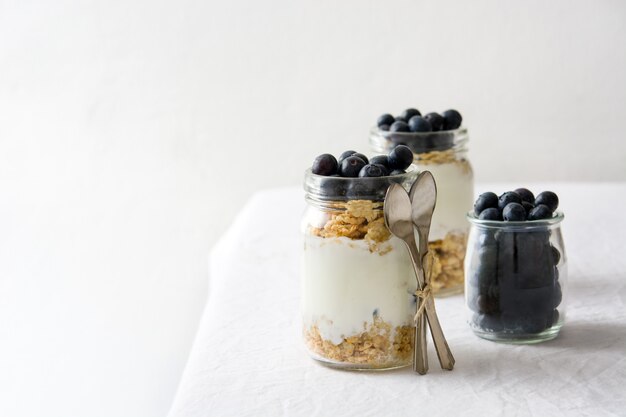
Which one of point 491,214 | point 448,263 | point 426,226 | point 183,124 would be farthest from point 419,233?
point 183,124

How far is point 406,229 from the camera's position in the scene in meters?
0.94

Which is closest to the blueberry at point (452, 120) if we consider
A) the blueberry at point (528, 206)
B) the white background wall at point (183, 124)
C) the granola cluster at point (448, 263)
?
the granola cluster at point (448, 263)

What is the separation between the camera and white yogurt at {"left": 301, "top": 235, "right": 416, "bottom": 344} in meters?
0.94

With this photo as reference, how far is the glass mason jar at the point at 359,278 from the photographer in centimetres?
94

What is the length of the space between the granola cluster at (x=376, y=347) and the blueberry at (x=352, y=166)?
162mm

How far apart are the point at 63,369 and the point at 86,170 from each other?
69cm

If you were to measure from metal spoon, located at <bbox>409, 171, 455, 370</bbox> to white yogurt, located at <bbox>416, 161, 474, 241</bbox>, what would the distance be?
0.28 m

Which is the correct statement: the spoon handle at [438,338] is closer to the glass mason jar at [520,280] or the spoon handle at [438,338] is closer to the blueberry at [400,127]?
the glass mason jar at [520,280]

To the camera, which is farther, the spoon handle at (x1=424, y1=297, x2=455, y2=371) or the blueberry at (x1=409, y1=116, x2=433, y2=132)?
the blueberry at (x1=409, y1=116, x2=433, y2=132)

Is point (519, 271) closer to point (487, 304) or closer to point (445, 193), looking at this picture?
point (487, 304)

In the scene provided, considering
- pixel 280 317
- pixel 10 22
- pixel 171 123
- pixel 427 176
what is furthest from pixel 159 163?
pixel 427 176

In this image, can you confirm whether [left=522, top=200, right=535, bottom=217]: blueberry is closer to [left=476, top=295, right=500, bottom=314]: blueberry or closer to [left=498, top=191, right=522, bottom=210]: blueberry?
[left=498, top=191, right=522, bottom=210]: blueberry

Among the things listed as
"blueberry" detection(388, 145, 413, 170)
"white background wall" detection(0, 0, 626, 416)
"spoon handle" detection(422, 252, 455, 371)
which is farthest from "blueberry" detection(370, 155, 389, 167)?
"white background wall" detection(0, 0, 626, 416)

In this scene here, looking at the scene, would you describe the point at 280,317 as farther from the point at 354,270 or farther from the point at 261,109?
the point at 261,109
